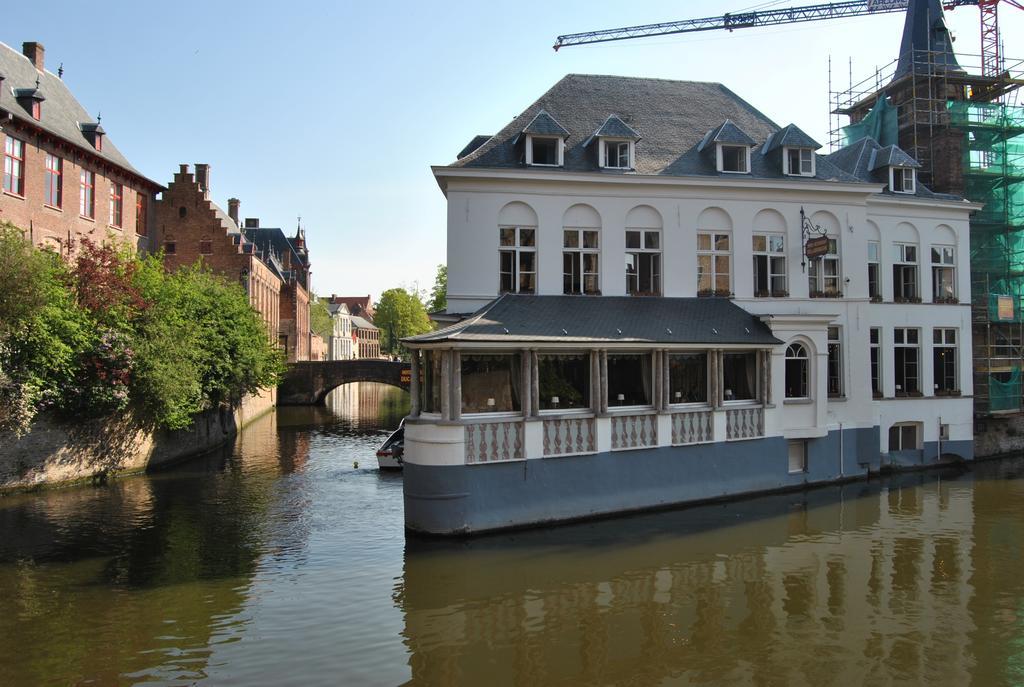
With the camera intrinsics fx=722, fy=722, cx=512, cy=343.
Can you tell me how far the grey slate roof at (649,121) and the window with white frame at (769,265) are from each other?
6.21 feet

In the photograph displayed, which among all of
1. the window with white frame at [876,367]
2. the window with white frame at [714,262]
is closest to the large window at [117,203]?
the window with white frame at [714,262]

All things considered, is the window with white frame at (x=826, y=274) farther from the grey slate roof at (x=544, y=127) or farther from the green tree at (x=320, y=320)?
the green tree at (x=320, y=320)

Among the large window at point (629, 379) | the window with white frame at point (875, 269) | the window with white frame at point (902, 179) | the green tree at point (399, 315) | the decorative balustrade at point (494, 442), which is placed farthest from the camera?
the green tree at point (399, 315)

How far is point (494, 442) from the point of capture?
15.7 m

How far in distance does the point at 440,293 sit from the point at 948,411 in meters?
38.4

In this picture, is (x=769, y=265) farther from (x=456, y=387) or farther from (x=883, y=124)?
(x=883, y=124)

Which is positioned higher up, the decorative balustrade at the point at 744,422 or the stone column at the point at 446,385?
the stone column at the point at 446,385

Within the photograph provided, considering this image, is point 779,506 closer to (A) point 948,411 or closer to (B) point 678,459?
(B) point 678,459

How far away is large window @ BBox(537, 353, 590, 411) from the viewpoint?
16.9 metres

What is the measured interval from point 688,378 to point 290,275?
179 feet

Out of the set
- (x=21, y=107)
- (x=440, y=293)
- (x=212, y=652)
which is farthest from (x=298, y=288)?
(x=212, y=652)

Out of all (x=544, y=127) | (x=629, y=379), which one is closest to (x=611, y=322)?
(x=629, y=379)

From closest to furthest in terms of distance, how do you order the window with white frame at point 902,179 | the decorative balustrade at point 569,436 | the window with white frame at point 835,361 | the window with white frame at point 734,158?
the decorative balustrade at point 569,436 < the window with white frame at point 734,158 < the window with white frame at point 835,361 < the window with white frame at point 902,179

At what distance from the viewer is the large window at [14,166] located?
25.2m
